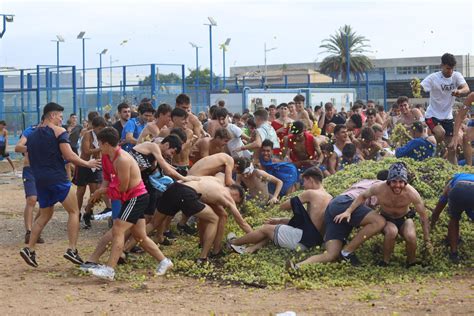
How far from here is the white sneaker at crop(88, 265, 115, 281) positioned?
886 cm

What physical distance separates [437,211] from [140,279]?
3.60 metres

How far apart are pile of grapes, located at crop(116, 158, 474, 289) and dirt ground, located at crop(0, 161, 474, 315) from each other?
0.26 metres

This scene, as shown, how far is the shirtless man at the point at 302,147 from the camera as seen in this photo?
13.7 m

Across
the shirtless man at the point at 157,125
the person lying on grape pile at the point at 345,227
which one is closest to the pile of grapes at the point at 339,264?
the person lying on grape pile at the point at 345,227

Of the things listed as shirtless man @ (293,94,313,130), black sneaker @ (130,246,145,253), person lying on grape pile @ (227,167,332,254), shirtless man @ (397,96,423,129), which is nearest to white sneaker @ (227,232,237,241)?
person lying on grape pile @ (227,167,332,254)

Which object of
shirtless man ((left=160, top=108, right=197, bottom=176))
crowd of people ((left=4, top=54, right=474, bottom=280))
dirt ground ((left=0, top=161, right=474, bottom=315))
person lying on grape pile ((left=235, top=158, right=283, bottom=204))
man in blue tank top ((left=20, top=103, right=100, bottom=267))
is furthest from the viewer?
person lying on grape pile ((left=235, top=158, right=283, bottom=204))

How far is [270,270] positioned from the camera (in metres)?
9.10

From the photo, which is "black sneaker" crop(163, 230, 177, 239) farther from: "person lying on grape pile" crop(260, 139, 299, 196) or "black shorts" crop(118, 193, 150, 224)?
"black shorts" crop(118, 193, 150, 224)

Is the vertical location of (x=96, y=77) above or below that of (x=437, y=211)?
above

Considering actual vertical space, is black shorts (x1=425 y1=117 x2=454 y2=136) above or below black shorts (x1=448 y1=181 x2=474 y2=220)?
above

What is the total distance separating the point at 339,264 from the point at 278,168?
13.8 feet

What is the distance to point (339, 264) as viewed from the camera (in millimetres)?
9156

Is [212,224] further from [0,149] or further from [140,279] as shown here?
[0,149]

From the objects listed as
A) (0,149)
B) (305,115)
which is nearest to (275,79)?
(0,149)
